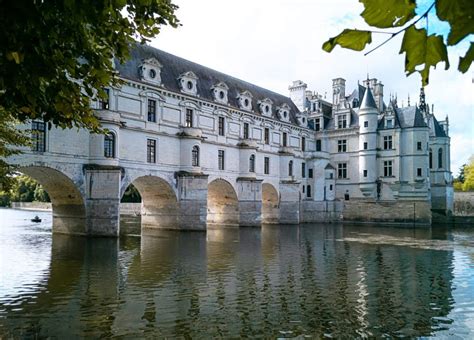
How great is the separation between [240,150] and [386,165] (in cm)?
1777

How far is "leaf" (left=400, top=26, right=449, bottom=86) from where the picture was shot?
51.4 inches

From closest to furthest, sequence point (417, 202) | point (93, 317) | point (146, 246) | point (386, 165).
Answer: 1. point (93, 317)
2. point (146, 246)
3. point (417, 202)
4. point (386, 165)

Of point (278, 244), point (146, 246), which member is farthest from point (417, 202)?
point (146, 246)

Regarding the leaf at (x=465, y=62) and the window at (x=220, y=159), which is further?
the window at (x=220, y=159)

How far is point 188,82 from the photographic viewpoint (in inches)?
1198

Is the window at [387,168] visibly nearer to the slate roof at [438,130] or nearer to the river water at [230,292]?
the slate roof at [438,130]

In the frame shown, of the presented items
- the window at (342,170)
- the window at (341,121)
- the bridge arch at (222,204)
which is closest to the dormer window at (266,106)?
the bridge arch at (222,204)

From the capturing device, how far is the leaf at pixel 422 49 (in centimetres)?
130

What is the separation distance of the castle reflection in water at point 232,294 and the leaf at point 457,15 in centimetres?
734

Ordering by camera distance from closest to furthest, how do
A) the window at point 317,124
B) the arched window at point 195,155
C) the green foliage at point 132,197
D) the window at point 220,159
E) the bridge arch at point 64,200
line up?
1. the bridge arch at point 64,200
2. the arched window at point 195,155
3. the window at point 220,159
4. the window at point 317,124
5. the green foliage at point 132,197

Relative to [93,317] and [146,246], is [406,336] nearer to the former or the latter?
[93,317]

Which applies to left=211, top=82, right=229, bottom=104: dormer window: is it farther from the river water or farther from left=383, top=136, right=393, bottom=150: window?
left=383, top=136, right=393, bottom=150: window

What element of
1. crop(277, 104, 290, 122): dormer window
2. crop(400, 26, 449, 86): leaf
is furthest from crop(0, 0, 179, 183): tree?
crop(277, 104, 290, 122): dormer window

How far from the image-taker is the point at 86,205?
75.7 ft
